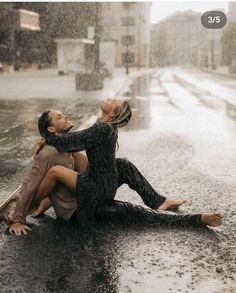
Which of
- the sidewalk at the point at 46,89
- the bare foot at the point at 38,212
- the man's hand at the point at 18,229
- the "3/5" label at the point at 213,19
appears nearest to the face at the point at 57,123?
the bare foot at the point at 38,212

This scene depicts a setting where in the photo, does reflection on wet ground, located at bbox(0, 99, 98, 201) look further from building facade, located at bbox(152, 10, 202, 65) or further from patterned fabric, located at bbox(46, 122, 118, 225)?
building facade, located at bbox(152, 10, 202, 65)

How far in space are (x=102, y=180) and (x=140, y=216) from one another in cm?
52

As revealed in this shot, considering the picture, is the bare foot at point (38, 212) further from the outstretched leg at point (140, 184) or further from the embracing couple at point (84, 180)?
the outstretched leg at point (140, 184)

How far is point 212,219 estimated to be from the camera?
4328 mm

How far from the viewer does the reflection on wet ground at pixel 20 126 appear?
6.65 meters

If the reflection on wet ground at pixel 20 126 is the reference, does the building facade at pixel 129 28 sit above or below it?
above

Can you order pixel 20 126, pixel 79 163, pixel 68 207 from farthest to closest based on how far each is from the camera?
1. pixel 20 126
2. pixel 79 163
3. pixel 68 207

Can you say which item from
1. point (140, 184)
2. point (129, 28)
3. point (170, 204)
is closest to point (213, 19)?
point (170, 204)

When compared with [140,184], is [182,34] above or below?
above

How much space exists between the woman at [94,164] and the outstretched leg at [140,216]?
0.20ft

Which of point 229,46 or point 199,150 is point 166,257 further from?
point 229,46

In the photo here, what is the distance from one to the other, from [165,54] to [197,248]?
4738 inches

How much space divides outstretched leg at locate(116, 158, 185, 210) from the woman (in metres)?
0.20

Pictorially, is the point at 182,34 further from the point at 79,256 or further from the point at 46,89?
the point at 79,256
